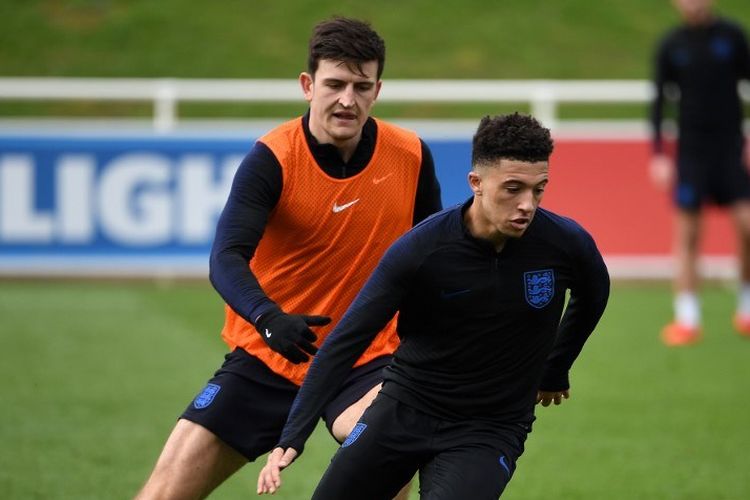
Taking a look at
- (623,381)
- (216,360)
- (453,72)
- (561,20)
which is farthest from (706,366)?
(561,20)

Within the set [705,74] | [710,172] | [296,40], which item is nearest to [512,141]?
[710,172]

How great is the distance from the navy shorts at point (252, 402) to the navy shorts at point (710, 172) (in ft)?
21.7

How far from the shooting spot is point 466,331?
4.91m

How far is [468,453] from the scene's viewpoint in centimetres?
482

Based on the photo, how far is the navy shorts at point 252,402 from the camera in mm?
5398

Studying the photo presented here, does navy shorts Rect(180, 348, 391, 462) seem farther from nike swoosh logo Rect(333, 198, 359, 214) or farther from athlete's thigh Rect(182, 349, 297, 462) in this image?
nike swoosh logo Rect(333, 198, 359, 214)

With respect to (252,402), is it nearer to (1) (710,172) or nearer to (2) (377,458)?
(2) (377,458)

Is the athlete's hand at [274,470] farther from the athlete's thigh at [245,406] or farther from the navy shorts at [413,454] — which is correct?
the athlete's thigh at [245,406]

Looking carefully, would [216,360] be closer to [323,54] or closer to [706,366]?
[706,366]

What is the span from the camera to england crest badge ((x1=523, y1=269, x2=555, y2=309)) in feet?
16.1

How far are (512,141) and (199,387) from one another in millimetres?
5429

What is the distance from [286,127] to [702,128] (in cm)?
705

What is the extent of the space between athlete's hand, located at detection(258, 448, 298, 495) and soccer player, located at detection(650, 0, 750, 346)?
739cm

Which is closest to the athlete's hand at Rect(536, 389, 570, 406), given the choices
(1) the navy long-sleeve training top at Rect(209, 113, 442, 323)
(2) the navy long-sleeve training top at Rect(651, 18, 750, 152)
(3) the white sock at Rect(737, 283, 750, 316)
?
(1) the navy long-sleeve training top at Rect(209, 113, 442, 323)
